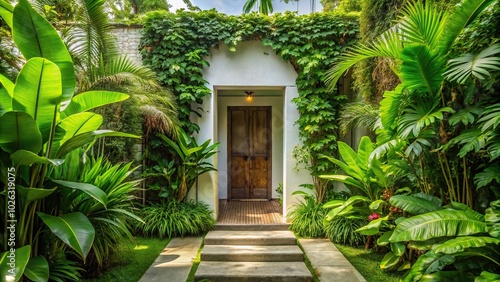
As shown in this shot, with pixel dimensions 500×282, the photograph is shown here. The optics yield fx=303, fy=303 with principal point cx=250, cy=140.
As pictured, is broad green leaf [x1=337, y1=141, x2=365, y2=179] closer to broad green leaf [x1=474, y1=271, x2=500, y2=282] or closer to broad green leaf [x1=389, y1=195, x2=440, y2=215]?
broad green leaf [x1=389, y1=195, x2=440, y2=215]

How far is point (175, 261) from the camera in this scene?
162 inches

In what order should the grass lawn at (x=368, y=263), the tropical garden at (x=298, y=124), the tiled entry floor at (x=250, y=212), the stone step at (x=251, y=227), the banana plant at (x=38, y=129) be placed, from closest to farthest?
the banana plant at (x=38, y=129) → the tropical garden at (x=298, y=124) → the grass lawn at (x=368, y=263) → the stone step at (x=251, y=227) → the tiled entry floor at (x=250, y=212)

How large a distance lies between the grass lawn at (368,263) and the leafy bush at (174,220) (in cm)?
228

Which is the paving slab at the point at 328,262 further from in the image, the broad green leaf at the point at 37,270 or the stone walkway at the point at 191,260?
the broad green leaf at the point at 37,270

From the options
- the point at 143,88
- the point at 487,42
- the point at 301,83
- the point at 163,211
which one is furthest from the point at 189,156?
the point at 487,42

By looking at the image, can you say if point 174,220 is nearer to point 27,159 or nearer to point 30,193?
point 30,193

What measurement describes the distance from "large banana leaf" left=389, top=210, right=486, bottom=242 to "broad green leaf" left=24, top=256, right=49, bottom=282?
2741 millimetres


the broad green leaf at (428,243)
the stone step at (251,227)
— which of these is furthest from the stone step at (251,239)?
the broad green leaf at (428,243)

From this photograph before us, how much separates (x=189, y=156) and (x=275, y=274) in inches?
103

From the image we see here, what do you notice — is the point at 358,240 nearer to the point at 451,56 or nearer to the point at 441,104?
the point at 441,104

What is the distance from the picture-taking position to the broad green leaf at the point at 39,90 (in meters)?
2.23

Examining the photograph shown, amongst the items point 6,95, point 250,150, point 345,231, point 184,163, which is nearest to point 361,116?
point 345,231

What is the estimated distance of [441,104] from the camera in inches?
114

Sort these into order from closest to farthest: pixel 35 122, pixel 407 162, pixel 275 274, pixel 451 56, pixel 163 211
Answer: pixel 35 122 < pixel 451 56 < pixel 407 162 < pixel 275 274 < pixel 163 211
